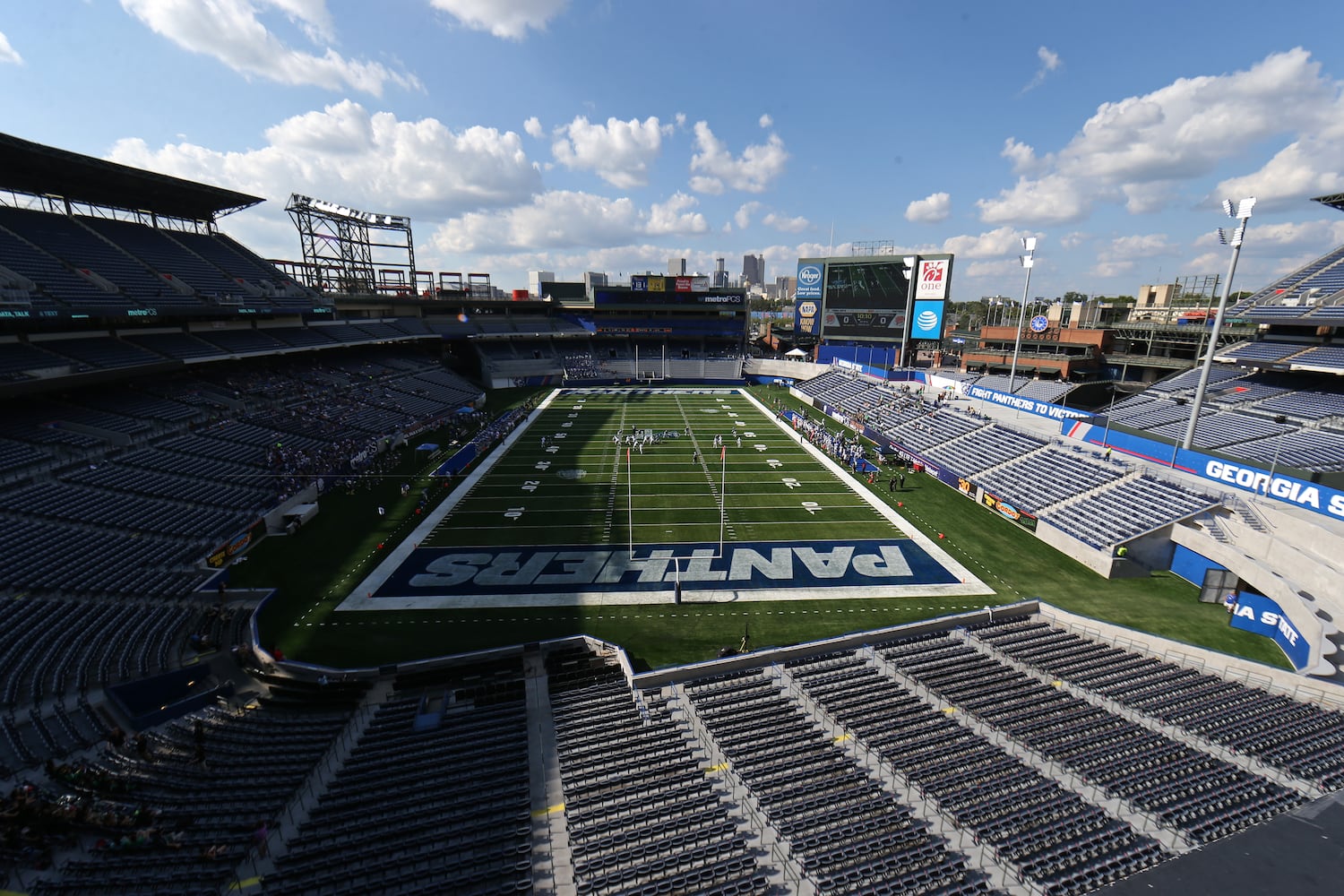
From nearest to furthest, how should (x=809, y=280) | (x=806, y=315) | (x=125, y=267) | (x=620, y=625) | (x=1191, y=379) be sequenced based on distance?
(x=620, y=625), (x=125, y=267), (x=1191, y=379), (x=809, y=280), (x=806, y=315)

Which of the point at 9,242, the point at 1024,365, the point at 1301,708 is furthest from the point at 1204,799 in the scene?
the point at 1024,365

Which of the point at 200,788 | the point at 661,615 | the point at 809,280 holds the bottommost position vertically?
the point at 661,615

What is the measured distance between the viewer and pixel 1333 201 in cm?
3853

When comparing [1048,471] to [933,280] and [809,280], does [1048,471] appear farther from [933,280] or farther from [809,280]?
[809,280]

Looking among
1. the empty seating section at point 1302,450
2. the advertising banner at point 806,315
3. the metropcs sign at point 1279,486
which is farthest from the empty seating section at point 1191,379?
the advertising banner at point 806,315

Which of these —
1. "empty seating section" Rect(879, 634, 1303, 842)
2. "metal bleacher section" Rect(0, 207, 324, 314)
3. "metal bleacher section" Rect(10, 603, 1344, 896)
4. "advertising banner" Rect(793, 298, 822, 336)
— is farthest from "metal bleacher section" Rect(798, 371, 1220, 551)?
"metal bleacher section" Rect(0, 207, 324, 314)

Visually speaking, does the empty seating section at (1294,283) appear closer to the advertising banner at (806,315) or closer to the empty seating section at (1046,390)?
the empty seating section at (1046,390)

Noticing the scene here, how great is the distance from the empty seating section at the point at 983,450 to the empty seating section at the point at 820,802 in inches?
1044

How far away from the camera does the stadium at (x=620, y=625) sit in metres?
10.3

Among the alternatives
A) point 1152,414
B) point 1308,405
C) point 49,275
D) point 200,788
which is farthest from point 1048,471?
point 49,275

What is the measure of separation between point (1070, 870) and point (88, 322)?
167 feet

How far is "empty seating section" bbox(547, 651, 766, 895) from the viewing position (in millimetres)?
9711

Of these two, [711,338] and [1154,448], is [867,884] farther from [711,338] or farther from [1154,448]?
[711,338]

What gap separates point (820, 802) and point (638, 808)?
12.5ft
